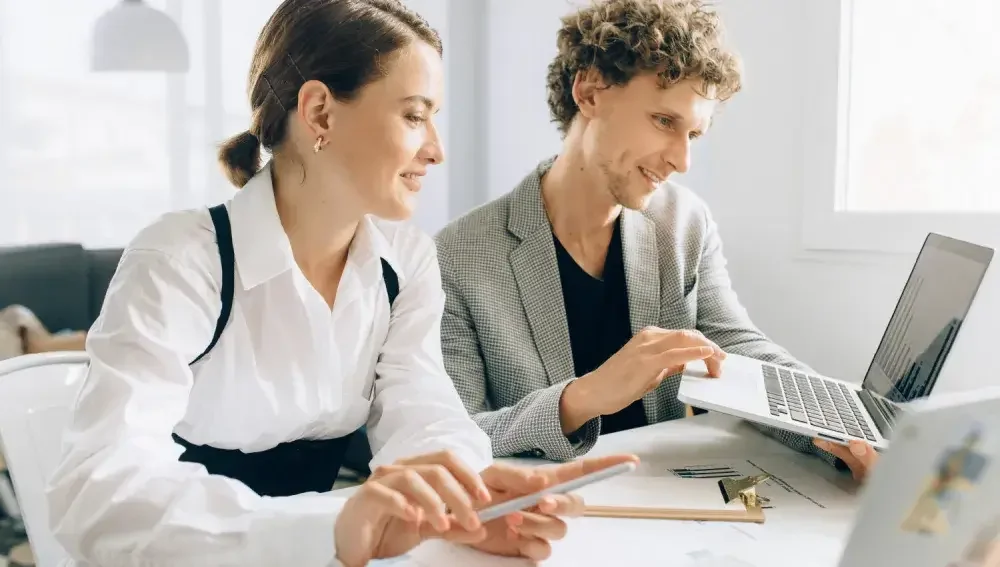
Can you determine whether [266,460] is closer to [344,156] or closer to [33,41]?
[344,156]

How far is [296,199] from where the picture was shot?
974mm

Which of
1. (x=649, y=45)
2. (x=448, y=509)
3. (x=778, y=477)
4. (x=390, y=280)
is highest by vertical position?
(x=649, y=45)

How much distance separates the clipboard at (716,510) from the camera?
811 millimetres

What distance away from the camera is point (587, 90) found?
1513 mm

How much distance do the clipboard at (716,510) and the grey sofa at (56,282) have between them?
1.52 m

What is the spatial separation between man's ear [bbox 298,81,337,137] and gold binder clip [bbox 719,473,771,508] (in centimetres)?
59

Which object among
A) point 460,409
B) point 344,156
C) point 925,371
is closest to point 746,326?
point 925,371

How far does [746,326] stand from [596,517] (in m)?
0.76

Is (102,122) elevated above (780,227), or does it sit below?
above

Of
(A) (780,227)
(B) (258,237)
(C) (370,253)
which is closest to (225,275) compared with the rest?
(B) (258,237)

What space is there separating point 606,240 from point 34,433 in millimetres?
962

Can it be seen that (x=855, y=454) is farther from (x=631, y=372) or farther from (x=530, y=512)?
(x=530, y=512)

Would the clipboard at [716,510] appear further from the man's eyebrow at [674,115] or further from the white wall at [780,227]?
the white wall at [780,227]

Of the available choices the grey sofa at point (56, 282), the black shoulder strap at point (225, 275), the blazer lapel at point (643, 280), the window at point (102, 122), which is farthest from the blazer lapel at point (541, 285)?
the window at point (102, 122)
